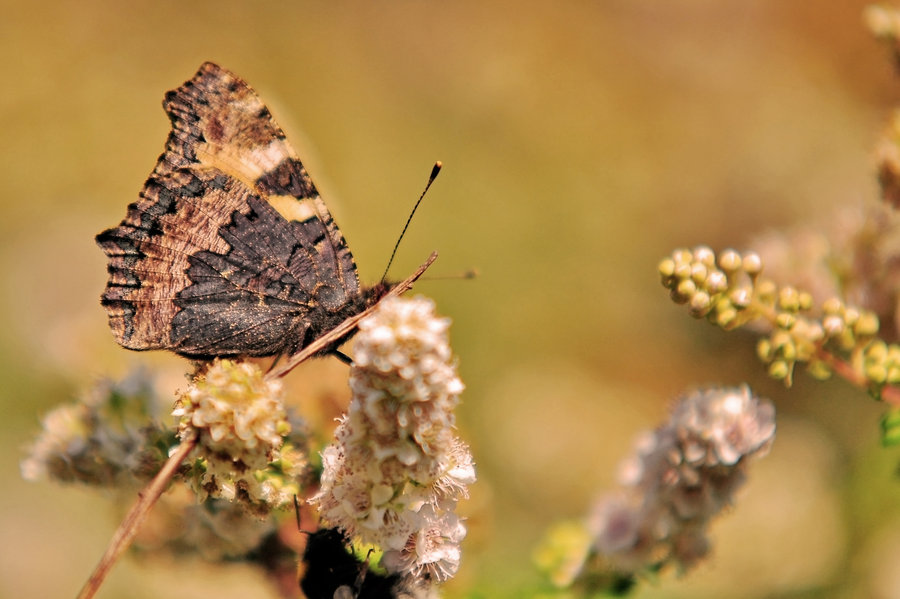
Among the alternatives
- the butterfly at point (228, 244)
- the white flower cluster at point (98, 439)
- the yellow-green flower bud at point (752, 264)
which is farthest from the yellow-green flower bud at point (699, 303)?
the white flower cluster at point (98, 439)

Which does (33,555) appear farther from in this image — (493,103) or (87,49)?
(493,103)

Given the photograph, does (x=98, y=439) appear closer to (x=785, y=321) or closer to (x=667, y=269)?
(x=667, y=269)

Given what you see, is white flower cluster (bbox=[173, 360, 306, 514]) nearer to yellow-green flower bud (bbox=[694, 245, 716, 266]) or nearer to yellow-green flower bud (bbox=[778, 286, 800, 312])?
yellow-green flower bud (bbox=[694, 245, 716, 266])

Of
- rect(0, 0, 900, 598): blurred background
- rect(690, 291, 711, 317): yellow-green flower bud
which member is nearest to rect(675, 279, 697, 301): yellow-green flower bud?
rect(690, 291, 711, 317): yellow-green flower bud

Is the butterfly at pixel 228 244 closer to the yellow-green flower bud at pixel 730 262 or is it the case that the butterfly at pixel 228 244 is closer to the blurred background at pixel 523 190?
the blurred background at pixel 523 190

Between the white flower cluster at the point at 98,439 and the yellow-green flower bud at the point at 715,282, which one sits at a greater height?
the yellow-green flower bud at the point at 715,282

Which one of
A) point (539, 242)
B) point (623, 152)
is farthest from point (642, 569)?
point (623, 152)
